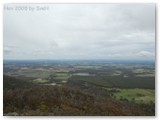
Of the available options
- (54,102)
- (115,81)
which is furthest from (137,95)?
(54,102)

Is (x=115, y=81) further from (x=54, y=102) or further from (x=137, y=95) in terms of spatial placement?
(x=54, y=102)

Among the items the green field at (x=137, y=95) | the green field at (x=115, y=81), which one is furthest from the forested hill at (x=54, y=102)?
the green field at (x=115, y=81)

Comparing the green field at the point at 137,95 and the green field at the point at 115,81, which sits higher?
the green field at the point at 115,81

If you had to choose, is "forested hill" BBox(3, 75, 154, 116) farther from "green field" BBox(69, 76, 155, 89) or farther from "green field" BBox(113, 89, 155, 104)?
"green field" BBox(69, 76, 155, 89)

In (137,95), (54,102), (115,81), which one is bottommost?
(54,102)

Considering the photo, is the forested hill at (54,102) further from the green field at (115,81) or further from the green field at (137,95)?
the green field at (115,81)

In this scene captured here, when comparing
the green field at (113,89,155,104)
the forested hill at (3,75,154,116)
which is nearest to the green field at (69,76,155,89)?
the green field at (113,89,155,104)
